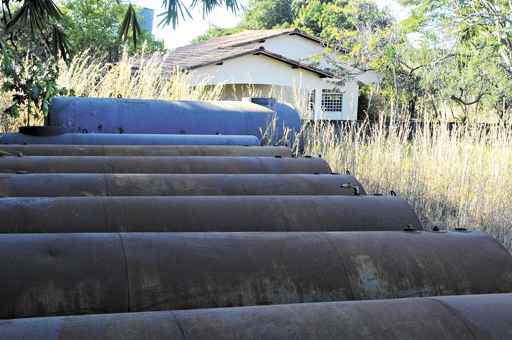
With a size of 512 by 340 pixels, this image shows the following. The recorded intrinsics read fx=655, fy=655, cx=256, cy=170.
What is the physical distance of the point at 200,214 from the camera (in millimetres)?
3361

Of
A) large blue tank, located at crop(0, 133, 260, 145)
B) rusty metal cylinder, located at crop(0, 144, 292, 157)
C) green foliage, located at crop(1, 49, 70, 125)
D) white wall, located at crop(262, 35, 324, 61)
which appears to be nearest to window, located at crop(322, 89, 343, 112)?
white wall, located at crop(262, 35, 324, 61)

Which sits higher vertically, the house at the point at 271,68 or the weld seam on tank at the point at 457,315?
the house at the point at 271,68

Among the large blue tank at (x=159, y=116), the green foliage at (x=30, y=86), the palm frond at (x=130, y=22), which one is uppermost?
the palm frond at (x=130, y=22)

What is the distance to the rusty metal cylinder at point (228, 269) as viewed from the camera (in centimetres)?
229

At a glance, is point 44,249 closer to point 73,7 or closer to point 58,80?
point 58,80

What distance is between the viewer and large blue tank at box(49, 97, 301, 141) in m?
7.36

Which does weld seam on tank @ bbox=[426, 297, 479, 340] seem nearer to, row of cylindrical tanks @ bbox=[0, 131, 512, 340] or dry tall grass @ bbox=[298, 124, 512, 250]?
row of cylindrical tanks @ bbox=[0, 131, 512, 340]

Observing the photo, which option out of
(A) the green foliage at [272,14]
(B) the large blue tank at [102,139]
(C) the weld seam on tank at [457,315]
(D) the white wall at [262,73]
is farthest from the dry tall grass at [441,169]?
(A) the green foliage at [272,14]

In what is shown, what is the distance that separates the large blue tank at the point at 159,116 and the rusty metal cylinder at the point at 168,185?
3350 mm

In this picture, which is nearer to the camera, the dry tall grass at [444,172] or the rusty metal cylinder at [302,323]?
the rusty metal cylinder at [302,323]

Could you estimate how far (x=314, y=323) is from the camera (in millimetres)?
1876

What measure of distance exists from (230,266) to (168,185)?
1583 mm

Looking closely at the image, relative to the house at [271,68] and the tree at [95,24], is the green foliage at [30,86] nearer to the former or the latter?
the house at [271,68]

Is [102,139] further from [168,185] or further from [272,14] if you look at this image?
[272,14]
